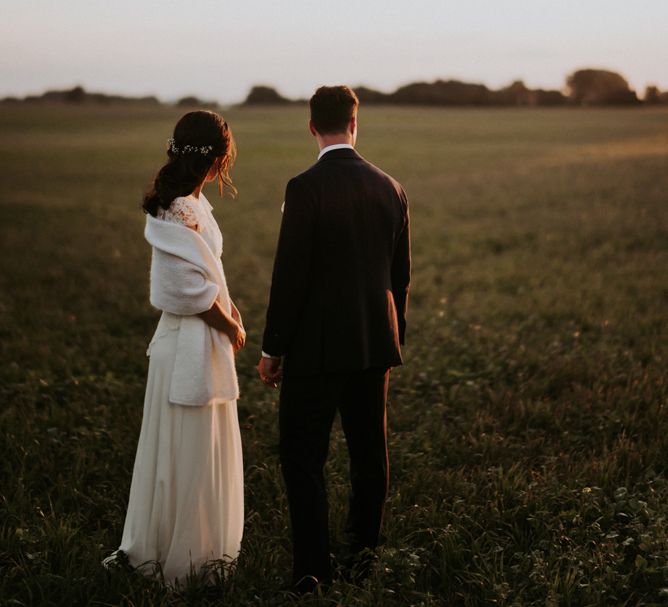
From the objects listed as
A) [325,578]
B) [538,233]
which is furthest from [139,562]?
[538,233]

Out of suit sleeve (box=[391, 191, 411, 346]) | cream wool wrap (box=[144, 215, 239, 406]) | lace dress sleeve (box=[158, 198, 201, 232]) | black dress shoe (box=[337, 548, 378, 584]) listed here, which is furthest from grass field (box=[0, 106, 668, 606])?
lace dress sleeve (box=[158, 198, 201, 232])

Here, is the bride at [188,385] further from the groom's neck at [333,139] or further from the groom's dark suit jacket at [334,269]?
the groom's neck at [333,139]

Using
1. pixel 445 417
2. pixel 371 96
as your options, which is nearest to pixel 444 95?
pixel 371 96

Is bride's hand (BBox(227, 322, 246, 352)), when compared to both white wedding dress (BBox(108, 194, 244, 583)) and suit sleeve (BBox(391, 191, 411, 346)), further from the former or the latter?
suit sleeve (BBox(391, 191, 411, 346))

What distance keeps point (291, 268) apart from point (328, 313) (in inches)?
11.2

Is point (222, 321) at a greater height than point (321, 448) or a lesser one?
greater

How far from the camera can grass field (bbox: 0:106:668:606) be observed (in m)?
3.57

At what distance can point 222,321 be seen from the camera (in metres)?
3.45

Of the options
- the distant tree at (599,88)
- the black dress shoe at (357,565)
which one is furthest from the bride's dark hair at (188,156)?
Answer: the distant tree at (599,88)

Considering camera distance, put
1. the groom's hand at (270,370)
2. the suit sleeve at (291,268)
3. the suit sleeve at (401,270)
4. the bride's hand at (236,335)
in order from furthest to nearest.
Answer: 1. the suit sleeve at (401,270)
2. the bride's hand at (236,335)
3. the groom's hand at (270,370)
4. the suit sleeve at (291,268)

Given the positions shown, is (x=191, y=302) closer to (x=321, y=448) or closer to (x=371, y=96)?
(x=321, y=448)

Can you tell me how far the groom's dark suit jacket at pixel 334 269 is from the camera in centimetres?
319

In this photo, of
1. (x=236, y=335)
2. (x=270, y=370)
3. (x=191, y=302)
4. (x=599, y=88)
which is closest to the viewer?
(x=191, y=302)

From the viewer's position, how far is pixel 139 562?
3629mm
